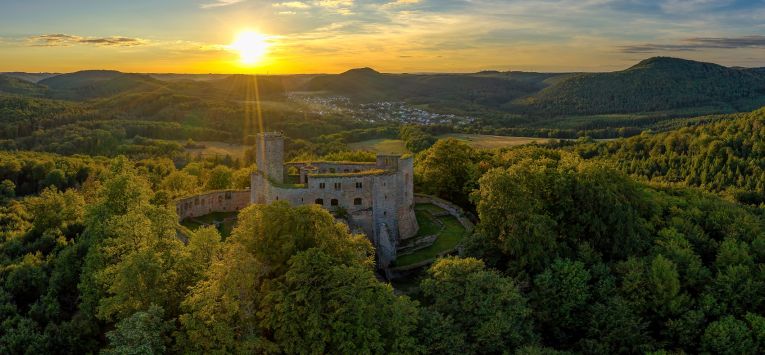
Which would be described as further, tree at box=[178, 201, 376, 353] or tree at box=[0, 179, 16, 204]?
tree at box=[0, 179, 16, 204]

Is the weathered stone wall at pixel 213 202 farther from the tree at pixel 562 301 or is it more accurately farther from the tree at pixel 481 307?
the tree at pixel 562 301

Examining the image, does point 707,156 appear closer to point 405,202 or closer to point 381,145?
point 381,145

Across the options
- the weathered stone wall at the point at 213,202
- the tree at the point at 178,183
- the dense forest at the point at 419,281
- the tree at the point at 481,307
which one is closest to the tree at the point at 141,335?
the dense forest at the point at 419,281

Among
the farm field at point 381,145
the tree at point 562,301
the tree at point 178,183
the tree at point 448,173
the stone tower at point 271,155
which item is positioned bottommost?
the tree at point 562,301

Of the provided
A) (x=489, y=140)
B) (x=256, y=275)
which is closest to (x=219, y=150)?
(x=489, y=140)

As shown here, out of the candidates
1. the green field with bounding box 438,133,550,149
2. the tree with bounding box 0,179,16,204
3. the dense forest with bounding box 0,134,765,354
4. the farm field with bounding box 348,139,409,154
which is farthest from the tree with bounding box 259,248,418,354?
the green field with bounding box 438,133,550,149

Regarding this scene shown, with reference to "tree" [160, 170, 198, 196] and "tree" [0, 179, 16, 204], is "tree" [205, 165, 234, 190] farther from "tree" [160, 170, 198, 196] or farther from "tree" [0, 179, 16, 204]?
"tree" [0, 179, 16, 204]

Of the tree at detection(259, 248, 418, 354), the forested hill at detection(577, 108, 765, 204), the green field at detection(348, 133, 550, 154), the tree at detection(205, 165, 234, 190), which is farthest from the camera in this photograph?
the green field at detection(348, 133, 550, 154)
